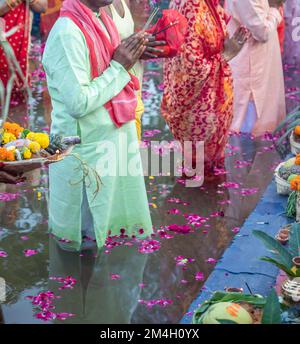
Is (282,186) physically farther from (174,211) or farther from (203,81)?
(203,81)

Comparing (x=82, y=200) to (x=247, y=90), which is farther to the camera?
(x=247, y=90)

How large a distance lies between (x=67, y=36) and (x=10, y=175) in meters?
1.05

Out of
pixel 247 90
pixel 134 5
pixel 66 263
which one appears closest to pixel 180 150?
pixel 247 90

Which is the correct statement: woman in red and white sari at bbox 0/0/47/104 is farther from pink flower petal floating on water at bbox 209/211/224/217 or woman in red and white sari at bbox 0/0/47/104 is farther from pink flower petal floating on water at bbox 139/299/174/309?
pink flower petal floating on water at bbox 139/299/174/309

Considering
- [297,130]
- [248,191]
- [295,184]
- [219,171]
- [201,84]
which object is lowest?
[248,191]

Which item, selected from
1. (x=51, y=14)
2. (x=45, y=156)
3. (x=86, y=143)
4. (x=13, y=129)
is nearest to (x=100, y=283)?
(x=86, y=143)

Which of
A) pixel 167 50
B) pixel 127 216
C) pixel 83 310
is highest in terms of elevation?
pixel 167 50

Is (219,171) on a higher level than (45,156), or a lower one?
lower

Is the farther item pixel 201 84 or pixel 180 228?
pixel 201 84

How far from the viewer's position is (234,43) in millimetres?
7129

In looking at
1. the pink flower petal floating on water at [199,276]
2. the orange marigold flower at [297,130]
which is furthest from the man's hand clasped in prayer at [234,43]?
the pink flower petal floating on water at [199,276]

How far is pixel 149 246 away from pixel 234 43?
2046mm

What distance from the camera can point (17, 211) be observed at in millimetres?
6793

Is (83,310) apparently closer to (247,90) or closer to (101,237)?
Answer: (101,237)
